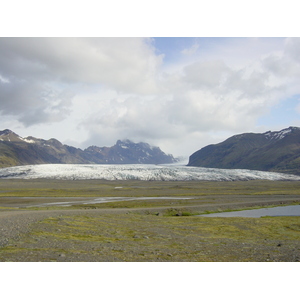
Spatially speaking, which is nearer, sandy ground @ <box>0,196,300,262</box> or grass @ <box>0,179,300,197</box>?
sandy ground @ <box>0,196,300,262</box>

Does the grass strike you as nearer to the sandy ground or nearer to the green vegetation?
the green vegetation

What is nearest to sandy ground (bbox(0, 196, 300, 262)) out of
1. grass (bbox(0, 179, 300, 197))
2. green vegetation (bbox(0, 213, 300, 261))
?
green vegetation (bbox(0, 213, 300, 261))

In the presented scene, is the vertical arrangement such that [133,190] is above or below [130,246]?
below

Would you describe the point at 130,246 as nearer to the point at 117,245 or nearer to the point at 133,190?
the point at 117,245

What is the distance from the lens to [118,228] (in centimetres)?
3838

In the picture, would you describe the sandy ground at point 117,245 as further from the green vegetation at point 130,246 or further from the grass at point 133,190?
the grass at point 133,190

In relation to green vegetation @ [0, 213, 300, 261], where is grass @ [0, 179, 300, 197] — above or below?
below

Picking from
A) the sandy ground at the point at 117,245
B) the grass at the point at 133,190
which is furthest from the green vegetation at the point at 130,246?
the grass at the point at 133,190

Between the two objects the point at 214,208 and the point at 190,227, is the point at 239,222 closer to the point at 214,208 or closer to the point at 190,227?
the point at 190,227

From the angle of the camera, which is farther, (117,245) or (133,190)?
(133,190)

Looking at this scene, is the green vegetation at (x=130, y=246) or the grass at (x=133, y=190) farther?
the grass at (x=133, y=190)

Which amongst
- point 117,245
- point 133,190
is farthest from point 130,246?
point 133,190

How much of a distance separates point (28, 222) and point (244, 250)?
87.8 ft

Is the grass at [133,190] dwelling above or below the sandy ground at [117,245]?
below
